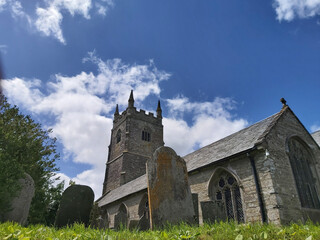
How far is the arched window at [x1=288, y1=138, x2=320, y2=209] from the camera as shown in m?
10.9

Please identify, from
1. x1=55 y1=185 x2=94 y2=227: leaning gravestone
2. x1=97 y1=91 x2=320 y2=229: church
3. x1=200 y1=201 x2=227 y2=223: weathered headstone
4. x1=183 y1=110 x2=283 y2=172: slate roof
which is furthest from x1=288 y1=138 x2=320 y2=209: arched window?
x1=55 y1=185 x2=94 y2=227: leaning gravestone

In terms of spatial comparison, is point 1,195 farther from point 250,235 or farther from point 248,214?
point 248,214

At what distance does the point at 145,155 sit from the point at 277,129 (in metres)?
21.8

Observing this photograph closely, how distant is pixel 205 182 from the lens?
40.5 ft

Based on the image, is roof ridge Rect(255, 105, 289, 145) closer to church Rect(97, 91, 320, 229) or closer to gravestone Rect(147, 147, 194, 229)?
church Rect(97, 91, 320, 229)

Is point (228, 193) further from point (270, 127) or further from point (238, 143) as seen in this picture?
point (270, 127)

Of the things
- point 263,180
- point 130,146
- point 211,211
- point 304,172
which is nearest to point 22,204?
point 211,211

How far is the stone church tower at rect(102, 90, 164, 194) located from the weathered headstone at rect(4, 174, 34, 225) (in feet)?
65.0

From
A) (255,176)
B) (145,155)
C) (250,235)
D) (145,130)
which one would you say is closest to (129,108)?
(145,130)

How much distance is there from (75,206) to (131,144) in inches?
917

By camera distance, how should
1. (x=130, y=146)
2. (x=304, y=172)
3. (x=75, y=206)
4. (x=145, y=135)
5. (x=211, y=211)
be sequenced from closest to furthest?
(x=211, y=211), (x=75, y=206), (x=304, y=172), (x=130, y=146), (x=145, y=135)

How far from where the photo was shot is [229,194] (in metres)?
11.3

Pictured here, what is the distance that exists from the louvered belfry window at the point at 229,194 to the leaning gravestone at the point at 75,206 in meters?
5.79

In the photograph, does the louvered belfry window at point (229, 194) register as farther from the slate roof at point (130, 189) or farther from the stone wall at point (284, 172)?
the slate roof at point (130, 189)
